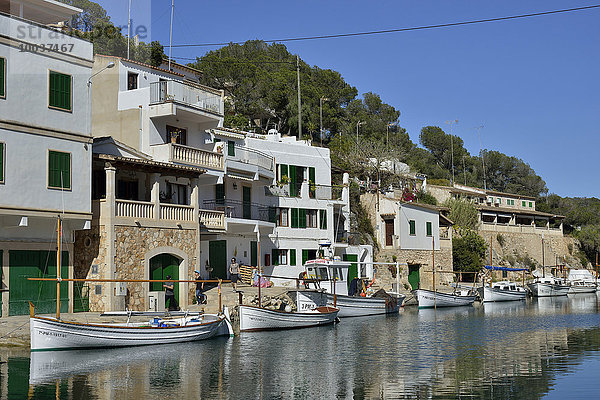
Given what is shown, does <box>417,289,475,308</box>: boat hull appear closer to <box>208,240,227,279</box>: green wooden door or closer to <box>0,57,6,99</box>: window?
<box>208,240,227,279</box>: green wooden door

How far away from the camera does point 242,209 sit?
141 feet

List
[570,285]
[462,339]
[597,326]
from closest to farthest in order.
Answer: [462,339] → [597,326] → [570,285]

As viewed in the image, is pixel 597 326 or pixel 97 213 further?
pixel 597 326

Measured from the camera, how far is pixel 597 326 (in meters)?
35.1

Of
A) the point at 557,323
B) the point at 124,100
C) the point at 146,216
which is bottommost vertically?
the point at 557,323

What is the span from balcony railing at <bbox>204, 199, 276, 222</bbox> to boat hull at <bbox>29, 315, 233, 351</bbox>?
12699 mm

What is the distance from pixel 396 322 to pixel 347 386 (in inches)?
785

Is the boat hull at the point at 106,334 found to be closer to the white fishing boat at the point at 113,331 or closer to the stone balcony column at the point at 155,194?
the white fishing boat at the point at 113,331

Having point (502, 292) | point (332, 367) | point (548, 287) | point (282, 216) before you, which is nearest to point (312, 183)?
point (282, 216)

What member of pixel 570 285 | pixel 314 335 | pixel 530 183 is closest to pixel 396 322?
pixel 314 335

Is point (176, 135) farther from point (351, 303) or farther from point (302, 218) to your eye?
point (351, 303)

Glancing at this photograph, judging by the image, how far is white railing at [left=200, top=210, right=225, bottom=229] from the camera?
3644 centimetres

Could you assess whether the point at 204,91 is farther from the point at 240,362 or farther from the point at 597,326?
the point at 597,326

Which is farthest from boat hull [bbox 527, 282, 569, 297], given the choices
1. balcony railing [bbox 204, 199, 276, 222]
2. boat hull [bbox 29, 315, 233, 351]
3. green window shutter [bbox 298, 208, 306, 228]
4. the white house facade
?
the white house facade
